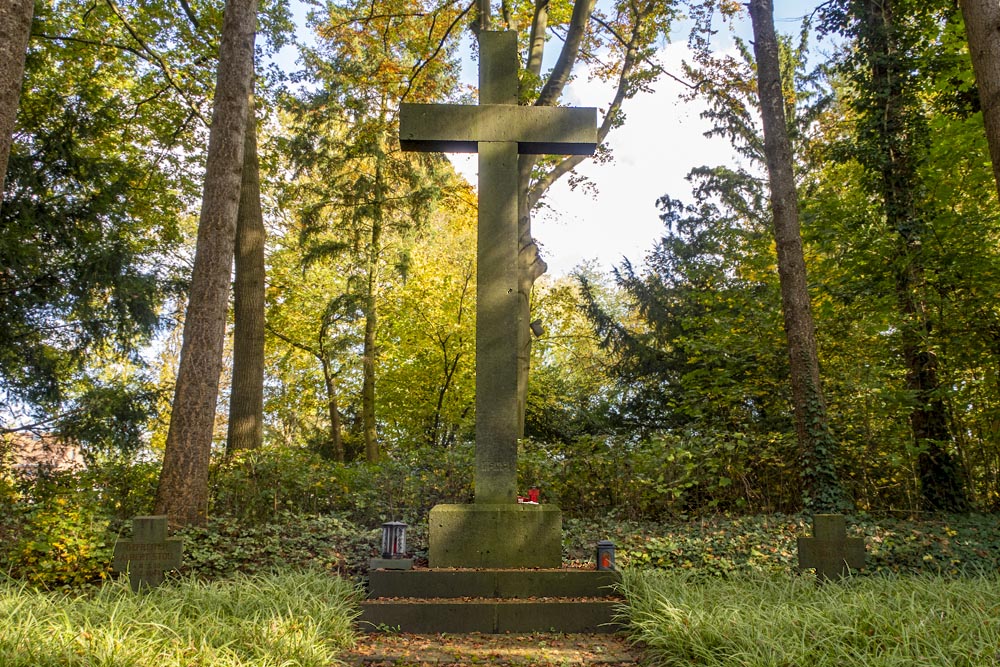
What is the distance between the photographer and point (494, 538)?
5227 millimetres

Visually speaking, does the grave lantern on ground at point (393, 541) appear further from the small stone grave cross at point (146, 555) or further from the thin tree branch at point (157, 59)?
the thin tree branch at point (157, 59)

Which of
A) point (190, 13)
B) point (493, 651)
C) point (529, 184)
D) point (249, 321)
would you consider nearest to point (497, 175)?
point (493, 651)

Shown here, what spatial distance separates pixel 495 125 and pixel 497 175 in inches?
17.2

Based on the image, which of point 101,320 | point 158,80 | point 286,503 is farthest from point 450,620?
point 158,80

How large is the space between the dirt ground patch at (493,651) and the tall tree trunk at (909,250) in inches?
215

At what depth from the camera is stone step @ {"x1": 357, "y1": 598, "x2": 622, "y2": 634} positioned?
15.0 feet

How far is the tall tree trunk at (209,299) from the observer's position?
6.58 m

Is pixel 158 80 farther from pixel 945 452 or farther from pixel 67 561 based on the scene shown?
pixel 945 452

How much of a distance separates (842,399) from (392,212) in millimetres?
9563

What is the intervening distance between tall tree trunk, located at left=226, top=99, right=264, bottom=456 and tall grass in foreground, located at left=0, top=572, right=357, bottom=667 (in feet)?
16.1

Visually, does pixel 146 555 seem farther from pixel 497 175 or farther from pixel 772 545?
pixel 772 545

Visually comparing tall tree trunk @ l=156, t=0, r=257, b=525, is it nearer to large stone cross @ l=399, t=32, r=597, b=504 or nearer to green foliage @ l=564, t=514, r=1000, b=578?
large stone cross @ l=399, t=32, r=597, b=504

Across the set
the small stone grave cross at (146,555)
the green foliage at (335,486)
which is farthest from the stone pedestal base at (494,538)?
the green foliage at (335,486)

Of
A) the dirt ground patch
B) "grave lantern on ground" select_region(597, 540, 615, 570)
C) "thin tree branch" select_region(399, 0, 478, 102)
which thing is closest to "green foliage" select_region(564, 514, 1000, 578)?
"grave lantern on ground" select_region(597, 540, 615, 570)
